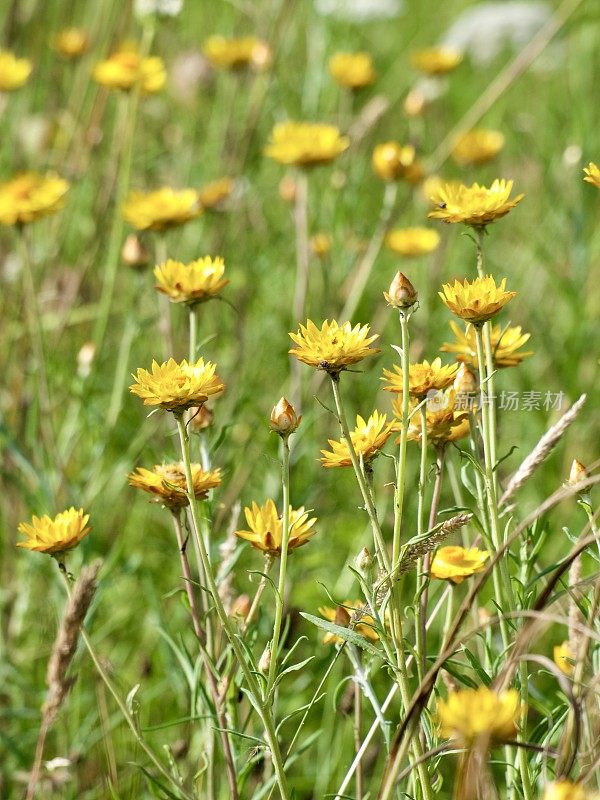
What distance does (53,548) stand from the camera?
37.7 inches

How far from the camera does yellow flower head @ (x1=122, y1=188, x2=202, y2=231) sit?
5.43 feet

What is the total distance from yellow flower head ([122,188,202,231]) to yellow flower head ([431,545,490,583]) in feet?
2.73

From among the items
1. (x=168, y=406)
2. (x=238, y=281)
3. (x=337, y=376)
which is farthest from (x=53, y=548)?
(x=238, y=281)

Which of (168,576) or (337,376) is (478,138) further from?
(337,376)

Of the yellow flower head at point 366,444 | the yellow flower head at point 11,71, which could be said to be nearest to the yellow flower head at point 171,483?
the yellow flower head at point 366,444

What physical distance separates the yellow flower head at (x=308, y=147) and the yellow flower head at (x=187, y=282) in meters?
0.81

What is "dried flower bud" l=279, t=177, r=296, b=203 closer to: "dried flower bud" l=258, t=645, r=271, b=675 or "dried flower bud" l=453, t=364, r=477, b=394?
"dried flower bud" l=453, t=364, r=477, b=394

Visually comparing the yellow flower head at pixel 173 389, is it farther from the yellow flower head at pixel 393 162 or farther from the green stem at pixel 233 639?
the yellow flower head at pixel 393 162

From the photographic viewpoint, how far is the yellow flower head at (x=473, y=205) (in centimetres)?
99

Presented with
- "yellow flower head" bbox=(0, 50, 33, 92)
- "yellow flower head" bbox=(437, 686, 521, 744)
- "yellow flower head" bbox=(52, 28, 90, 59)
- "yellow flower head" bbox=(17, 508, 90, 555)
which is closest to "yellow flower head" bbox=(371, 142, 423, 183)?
"yellow flower head" bbox=(0, 50, 33, 92)

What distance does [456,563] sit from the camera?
99cm

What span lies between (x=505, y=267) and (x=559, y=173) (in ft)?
1.03

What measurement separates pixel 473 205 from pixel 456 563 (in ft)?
1.08

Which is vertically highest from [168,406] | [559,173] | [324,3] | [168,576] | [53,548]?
[324,3]
